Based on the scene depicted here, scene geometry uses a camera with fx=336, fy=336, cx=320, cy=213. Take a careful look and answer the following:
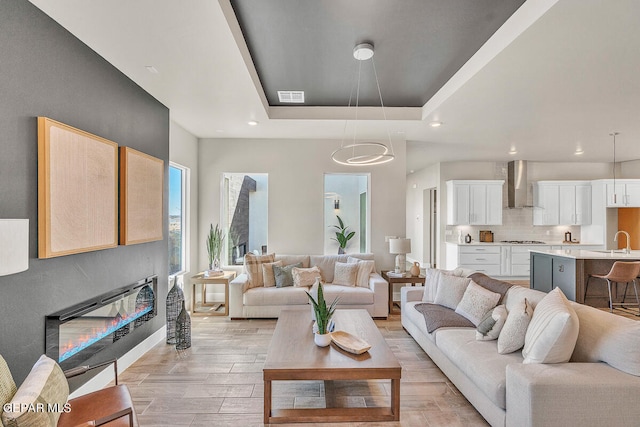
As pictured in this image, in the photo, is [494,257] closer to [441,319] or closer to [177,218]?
[441,319]

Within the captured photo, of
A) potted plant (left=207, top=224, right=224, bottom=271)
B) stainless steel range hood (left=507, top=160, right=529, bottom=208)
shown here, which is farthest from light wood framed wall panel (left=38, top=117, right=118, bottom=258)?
stainless steel range hood (left=507, top=160, right=529, bottom=208)

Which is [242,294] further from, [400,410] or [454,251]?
[454,251]

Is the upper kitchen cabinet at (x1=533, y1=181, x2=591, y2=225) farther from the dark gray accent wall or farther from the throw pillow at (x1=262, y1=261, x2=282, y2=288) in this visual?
the dark gray accent wall

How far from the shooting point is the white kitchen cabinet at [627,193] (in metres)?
7.03

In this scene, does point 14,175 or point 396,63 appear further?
point 396,63

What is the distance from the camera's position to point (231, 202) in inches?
224

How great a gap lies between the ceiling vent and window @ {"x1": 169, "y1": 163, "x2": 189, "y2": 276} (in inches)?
72.1

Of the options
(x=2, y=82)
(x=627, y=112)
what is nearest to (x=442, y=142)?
(x=627, y=112)

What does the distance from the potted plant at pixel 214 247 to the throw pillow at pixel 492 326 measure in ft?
12.2

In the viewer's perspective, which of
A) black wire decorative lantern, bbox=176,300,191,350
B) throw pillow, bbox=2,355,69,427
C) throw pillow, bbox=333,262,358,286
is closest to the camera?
throw pillow, bbox=2,355,69,427

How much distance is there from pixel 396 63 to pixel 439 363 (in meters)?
2.82

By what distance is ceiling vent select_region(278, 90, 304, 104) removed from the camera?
396cm

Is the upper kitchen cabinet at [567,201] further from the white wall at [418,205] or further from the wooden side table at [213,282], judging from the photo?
the wooden side table at [213,282]

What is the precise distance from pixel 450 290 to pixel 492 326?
89 cm
